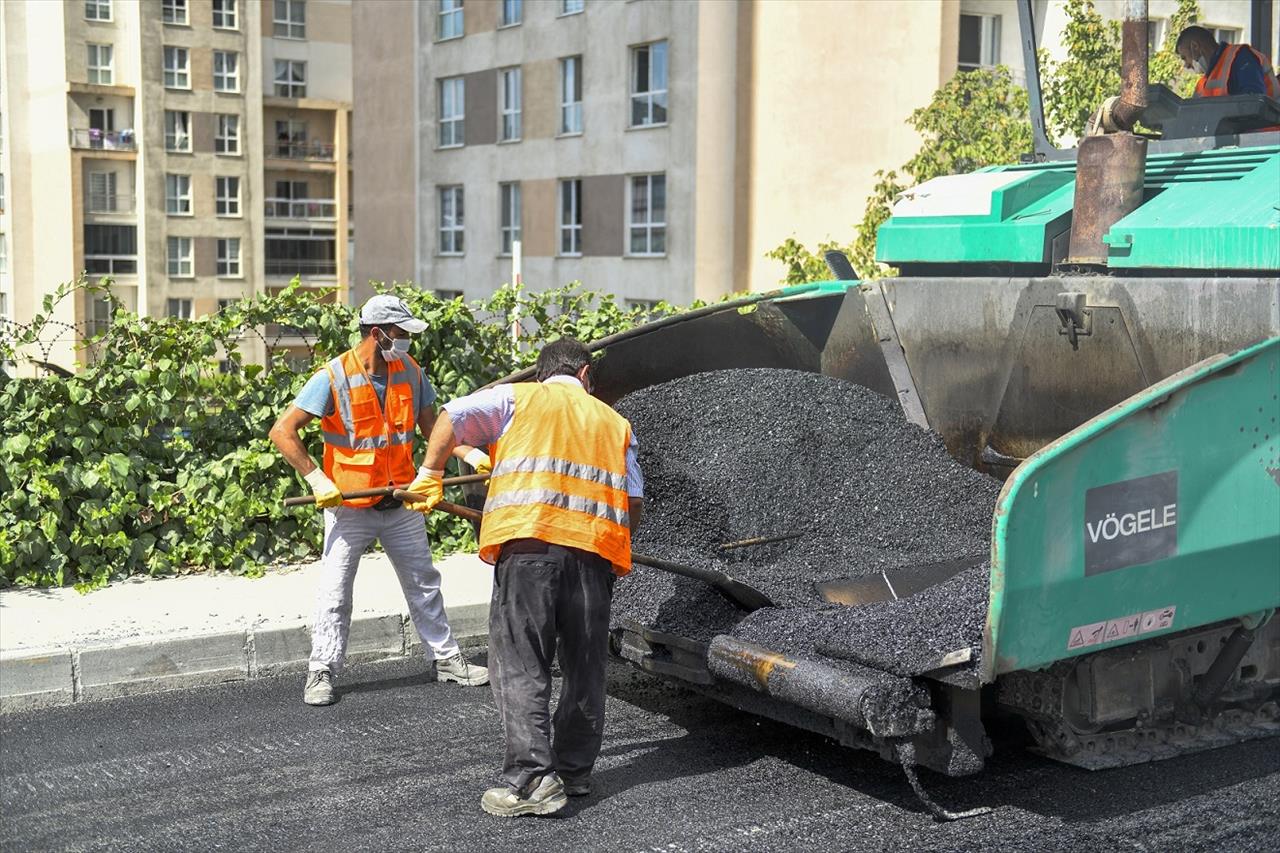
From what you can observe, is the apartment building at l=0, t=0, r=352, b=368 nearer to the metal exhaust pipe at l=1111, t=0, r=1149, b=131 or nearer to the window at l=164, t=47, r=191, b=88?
the window at l=164, t=47, r=191, b=88

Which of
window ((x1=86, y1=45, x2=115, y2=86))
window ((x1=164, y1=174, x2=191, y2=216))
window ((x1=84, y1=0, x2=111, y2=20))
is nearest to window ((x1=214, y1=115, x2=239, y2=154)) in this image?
window ((x1=164, y1=174, x2=191, y2=216))

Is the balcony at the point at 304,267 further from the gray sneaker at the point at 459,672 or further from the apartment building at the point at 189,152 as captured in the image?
the gray sneaker at the point at 459,672

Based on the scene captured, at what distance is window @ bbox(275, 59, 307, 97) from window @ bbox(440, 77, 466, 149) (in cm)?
1432

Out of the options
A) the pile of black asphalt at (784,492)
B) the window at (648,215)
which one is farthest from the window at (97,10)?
the pile of black asphalt at (784,492)

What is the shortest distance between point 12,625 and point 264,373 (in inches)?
78.1

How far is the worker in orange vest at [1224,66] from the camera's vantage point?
6402mm

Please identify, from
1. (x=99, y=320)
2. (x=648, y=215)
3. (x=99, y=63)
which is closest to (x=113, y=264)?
(x=99, y=63)

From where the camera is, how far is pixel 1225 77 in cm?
645

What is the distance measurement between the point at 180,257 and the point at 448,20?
14979mm

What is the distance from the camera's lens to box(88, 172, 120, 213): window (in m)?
40.7

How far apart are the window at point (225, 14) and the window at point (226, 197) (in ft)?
14.4

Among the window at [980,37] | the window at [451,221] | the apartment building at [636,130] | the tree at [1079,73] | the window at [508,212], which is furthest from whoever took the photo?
the window at [451,221]

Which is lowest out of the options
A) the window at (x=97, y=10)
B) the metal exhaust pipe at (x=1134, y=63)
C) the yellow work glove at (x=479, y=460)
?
the yellow work glove at (x=479, y=460)

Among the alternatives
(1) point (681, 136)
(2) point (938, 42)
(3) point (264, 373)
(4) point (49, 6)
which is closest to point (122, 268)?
(4) point (49, 6)
